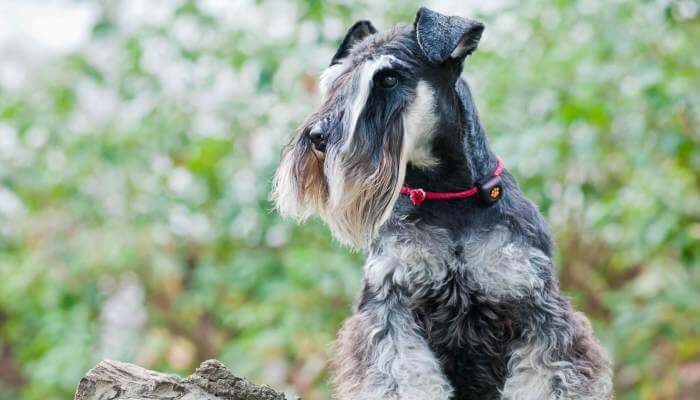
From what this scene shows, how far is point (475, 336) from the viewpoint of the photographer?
3.56 m

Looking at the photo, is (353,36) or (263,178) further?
(263,178)

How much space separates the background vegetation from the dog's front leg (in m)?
2.52

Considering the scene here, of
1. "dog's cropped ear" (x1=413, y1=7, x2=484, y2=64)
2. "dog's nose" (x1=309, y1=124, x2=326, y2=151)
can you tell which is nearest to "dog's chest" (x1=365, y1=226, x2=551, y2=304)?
"dog's nose" (x1=309, y1=124, x2=326, y2=151)

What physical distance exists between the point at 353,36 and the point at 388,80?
2.19ft

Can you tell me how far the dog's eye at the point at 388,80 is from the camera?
337cm

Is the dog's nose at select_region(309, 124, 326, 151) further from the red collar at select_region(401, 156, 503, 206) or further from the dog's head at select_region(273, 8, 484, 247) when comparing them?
the red collar at select_region(401, 156, 503, 206)

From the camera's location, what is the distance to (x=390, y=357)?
133 inches

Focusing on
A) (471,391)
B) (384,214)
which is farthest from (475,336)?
(384,214)

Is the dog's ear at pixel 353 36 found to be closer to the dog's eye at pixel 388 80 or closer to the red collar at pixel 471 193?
the dog's eye at pixel 388 80

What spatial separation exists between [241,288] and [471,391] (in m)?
3.50

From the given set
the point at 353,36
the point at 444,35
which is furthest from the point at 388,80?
the point at 353,36

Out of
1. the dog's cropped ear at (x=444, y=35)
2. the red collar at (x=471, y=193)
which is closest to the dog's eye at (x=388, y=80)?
the dog's cropped ear at (x=444, y=35)

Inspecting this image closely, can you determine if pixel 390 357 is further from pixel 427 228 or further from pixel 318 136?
pixel 318 136

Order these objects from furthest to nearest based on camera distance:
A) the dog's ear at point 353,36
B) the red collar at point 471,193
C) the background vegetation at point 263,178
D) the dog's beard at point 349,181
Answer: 1. the background vegetation at point 263,178
2. the dog's ear at point 353,36
3. the red collar at point 471,193
4. the dog's beard at point 349,181
